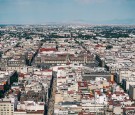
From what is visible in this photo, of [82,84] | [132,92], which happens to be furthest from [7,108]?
[132,92]

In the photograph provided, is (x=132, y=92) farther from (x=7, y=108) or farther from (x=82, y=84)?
(x=7, y=108)

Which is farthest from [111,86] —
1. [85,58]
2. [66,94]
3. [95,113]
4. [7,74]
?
[85,58]

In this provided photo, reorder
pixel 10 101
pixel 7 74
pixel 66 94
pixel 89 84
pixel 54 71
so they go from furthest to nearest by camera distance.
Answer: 1. pixel 54 71
2. pixel 7 74
3. pixel 89 84
4. pixel 66 94
5. pixel 10 101

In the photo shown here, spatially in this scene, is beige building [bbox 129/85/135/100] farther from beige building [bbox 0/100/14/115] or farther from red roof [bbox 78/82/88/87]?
beige building [bbox 0/100/14/115]

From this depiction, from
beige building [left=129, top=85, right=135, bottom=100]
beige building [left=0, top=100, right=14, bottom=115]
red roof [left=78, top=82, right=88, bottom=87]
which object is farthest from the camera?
red roof [left=78, top=82, right=88, bottom=87]

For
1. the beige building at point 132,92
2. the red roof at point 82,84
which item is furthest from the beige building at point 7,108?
the beige building at point 132,92

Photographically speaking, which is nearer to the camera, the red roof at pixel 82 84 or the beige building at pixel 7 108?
the beige building at pixel 7 108

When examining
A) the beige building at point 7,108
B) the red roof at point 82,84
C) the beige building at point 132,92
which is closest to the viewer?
the beige building at point 7,108

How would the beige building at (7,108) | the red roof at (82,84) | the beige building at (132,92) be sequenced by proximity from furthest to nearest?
1. the red roof at (82,84)
2. the beige building at (132,92)
3. the beige building at (7,108)

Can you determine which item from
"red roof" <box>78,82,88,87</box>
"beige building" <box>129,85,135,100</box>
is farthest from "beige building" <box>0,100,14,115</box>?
"beige building" <box>129,85,135,100</box>

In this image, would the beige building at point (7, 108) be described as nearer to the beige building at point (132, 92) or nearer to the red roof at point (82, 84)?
the red roof at point (82, 84)

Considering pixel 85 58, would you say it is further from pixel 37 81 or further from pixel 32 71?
pixel 37 81
